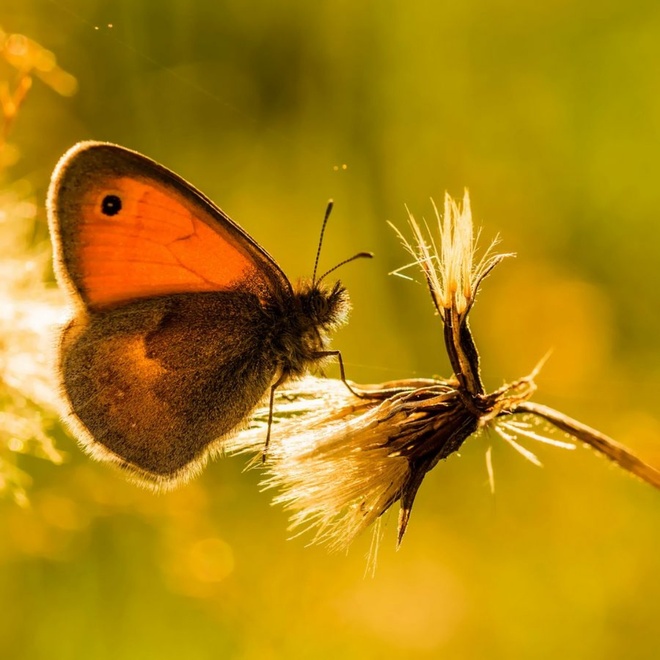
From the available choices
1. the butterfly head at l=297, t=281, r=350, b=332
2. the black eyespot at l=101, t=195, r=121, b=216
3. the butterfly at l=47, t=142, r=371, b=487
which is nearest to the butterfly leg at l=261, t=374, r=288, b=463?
the butterfly at l=47, t=142, r=371, b=487

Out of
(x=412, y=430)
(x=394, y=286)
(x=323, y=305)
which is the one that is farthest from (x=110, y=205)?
(x=394, y=286)

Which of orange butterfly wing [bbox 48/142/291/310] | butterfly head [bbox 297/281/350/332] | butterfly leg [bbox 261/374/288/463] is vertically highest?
orange butterfly wing [bbox 48/142/291/310]

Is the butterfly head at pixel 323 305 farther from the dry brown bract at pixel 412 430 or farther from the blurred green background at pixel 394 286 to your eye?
the blurred green background at pixel 394 286

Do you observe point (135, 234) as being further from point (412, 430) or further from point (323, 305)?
point (412, 430)

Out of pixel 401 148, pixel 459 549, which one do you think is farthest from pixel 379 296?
pixel 459 549

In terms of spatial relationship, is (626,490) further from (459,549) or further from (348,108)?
(348,108)

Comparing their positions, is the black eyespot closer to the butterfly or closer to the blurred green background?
the butterfly
